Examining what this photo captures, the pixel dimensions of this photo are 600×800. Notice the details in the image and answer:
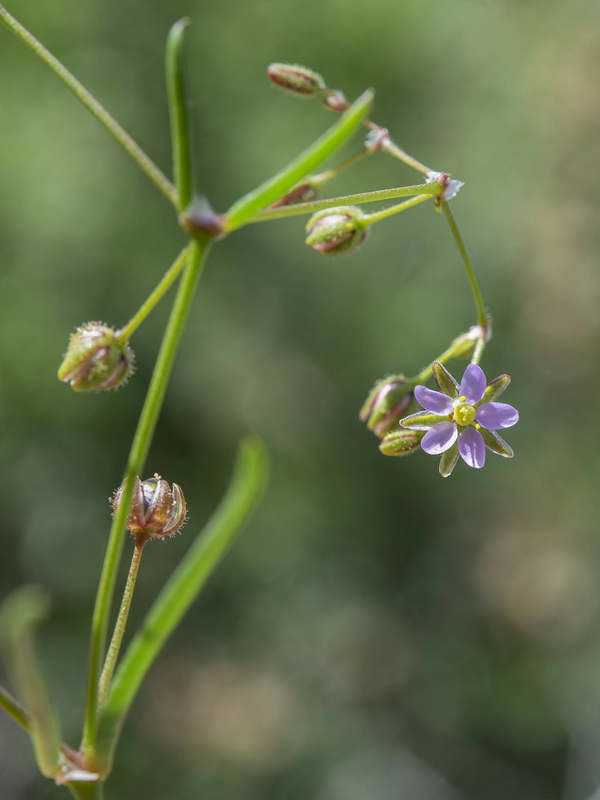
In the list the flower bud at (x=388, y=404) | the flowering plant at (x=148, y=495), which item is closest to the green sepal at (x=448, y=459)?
the flower bud at (x=388, y=404)

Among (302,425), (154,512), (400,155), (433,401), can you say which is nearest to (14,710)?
(154,512)

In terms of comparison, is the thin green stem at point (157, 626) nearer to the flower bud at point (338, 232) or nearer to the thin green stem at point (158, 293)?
the thin green stem at point (158, 293)

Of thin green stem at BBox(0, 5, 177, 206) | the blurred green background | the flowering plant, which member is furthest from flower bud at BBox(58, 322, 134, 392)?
the blurred green background

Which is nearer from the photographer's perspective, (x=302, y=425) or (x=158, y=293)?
(x=158, y=293)

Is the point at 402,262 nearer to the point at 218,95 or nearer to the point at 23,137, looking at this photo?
the point at 218,95

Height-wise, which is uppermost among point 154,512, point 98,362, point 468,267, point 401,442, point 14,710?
point 468,267

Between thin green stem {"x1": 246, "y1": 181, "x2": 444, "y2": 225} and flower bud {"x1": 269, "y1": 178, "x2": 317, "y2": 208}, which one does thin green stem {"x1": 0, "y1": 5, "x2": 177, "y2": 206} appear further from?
flower bud {"x1": 269, "y1": 178, "x2": 317, "y2": 208}

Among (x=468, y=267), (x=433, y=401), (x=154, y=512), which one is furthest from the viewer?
(x=433, y=401)

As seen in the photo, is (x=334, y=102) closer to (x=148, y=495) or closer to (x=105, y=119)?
(x=105, y=119)
